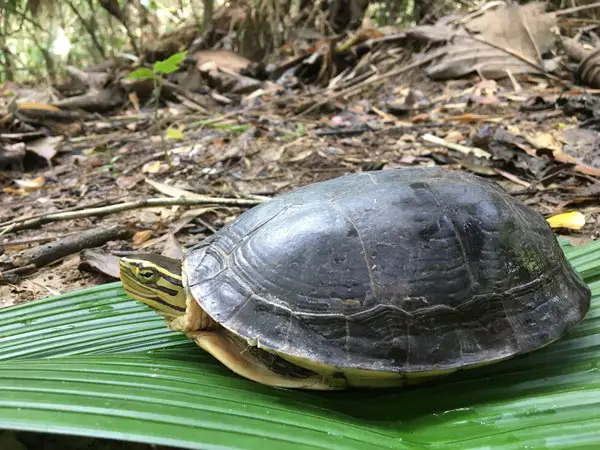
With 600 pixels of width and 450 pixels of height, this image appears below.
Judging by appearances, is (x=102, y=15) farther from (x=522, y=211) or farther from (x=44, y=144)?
(x=522, y=211)

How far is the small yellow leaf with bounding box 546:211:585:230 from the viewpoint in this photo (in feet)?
8.52

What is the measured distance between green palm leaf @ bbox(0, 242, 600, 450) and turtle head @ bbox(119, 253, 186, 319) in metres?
0.15

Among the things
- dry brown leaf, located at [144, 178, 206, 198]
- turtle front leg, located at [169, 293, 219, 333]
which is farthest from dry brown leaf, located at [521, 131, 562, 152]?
turtle front leg, located at [169, 293, 219, 333]

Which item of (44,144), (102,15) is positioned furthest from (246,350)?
(102,15)

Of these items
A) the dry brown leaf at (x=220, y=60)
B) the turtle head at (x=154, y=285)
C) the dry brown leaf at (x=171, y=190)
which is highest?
the dry brown leaf at (x=220, y=60)

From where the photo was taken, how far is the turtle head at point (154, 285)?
1661 mm

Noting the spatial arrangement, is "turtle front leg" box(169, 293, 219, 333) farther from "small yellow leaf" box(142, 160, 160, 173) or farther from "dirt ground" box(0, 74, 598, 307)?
"small yellow leaf" box(142, 160, 160, 173)

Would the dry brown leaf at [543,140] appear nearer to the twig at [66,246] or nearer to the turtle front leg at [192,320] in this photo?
the turtle front leg at [192,320]

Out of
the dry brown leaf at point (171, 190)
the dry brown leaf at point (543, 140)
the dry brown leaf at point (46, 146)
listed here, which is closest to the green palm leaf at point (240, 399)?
the dry brown leaf at point (171, 190)

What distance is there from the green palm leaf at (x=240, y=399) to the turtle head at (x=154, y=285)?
0.49 ft

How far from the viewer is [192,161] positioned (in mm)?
4219

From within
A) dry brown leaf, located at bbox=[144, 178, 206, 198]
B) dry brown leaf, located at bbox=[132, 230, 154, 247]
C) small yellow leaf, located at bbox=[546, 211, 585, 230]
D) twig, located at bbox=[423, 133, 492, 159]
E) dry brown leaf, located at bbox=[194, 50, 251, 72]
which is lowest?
small yellow leaf, located at bbox=[546, 211, 585, 230]

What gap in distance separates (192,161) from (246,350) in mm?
2981

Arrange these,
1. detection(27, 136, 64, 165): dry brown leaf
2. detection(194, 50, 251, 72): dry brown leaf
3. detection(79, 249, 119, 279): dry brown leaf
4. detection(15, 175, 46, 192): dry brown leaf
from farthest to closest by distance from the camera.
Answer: detection(194, 50, 251, 72): dry brown leaf
detection(27, 136, 64, 165): dry brown leaf
detection(15, 175, 46, 192): dry brown leaf
detection(79, 249, 119, 279): dry brown leaf
